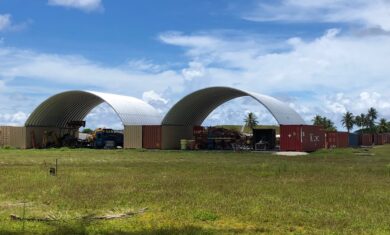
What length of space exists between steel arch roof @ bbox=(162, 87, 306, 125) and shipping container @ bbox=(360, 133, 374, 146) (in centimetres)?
3205

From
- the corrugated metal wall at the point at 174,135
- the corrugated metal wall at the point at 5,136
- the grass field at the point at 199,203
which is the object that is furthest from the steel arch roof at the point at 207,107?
the grass field at the point at 199,203

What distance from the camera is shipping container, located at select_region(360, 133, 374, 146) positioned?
8782cm

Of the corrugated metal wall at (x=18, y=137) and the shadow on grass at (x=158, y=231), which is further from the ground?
the corrugated metal wall at (x=18, y=137)

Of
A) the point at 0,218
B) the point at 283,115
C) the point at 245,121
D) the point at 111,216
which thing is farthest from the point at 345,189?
the point at 245,121

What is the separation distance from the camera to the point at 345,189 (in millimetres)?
16875

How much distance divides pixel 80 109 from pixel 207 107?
1513 centimetres

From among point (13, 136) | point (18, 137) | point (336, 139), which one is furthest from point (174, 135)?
point (336, 139)

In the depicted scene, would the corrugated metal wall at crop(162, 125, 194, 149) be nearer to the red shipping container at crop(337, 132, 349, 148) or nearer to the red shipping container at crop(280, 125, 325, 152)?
the red shipping container at crop(280, 125, 325, 152)

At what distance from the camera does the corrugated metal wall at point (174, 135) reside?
55781 millimetres

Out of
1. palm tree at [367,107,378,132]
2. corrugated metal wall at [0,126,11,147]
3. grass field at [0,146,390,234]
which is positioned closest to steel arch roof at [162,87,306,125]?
corrugated metal wall at [0,126,11,147]

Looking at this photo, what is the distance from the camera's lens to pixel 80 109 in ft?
209

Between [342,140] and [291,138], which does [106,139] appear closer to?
[291,138]

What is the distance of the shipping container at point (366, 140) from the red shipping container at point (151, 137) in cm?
4404

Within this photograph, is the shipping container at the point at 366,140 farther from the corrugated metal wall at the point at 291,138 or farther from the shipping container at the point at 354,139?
the corrugated metal wall at the point at 291,138
